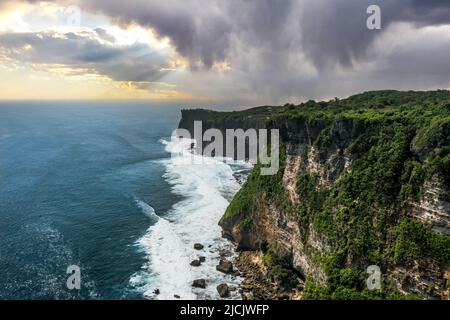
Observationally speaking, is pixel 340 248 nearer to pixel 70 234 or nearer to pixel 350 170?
pixel 350 170

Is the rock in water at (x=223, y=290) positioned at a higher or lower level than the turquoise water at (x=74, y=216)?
lower

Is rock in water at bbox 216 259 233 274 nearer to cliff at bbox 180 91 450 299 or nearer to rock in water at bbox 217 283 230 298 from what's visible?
rock in water at bbox 217 283 230 298

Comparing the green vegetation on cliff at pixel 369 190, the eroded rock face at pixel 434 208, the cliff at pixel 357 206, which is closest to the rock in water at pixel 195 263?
the cliff at pixel 357 206

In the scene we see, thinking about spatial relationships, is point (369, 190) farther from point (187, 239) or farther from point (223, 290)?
point (187, 239)

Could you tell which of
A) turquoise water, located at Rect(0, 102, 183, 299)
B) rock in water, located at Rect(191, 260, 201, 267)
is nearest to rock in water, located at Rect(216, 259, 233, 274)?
rock in water, located at Rect(191, 260, 201, 267)

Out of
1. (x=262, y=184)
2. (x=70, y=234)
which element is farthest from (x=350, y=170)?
(x=70, y=234)

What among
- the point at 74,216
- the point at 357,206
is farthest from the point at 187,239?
the point at 357,206

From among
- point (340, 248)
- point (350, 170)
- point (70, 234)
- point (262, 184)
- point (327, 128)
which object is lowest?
point (70, 234)

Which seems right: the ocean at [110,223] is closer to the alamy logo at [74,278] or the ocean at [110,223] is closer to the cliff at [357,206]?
the alamy logo at [74,278]
